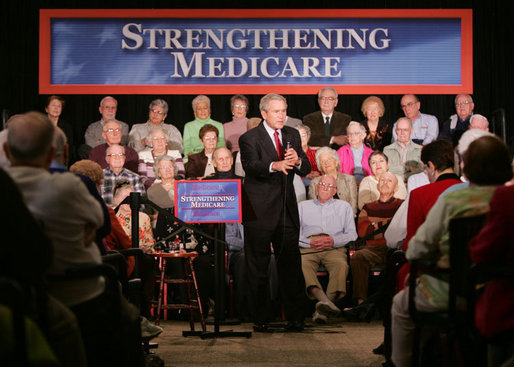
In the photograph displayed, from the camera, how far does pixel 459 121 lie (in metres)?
8.36

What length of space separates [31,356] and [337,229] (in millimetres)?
4911

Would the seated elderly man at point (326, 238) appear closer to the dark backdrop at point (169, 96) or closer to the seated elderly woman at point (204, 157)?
the seated elderly woman at point (204, 157)

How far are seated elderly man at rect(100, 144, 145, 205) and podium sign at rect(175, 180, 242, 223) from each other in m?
2.32

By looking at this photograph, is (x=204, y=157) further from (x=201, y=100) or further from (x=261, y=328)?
(x=261, y=328)

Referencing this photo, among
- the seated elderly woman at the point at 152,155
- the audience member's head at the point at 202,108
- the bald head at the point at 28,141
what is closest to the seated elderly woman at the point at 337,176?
the seated elderly woman at the point at 152,155

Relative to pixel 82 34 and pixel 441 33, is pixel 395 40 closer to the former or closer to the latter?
pixel 441 33

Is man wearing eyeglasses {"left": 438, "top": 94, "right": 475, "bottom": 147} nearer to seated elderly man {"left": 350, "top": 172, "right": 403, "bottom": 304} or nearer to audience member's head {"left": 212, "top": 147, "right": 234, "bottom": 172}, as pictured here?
seated elderly man {"left": 350, "top": 172, "right": 403, "bottom": 304}

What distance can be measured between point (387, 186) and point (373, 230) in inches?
16.9

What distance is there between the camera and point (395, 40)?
8773mm

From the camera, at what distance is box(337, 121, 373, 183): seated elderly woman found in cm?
786

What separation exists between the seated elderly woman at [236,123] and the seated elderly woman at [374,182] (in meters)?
1.59

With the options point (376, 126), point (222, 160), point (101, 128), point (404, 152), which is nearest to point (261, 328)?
point (222, 160)

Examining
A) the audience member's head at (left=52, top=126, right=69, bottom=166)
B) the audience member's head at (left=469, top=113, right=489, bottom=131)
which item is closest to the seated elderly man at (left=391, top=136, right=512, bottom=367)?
the audience member's head at (left=52, top=126, right=69, bottom=166)

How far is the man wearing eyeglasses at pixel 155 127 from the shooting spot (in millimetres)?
8156
